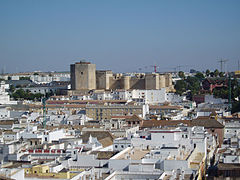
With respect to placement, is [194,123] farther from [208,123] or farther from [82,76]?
[82,76]

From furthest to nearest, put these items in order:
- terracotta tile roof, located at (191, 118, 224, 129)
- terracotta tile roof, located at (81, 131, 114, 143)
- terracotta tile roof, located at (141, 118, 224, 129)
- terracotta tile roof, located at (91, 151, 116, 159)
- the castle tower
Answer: the castle tower, terracotta tile roof, located at (141, 118, 224, 129), terracotta tile roof, located at (191, 118, 224, 129), terracotta tile roof, located at (81, 131, 114, 143), terracotta tile roof, located at (91, 151, 116, 159)

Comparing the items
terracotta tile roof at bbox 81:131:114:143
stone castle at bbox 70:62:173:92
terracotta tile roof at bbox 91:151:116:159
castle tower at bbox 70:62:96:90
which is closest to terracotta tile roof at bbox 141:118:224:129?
terracotta tile roof at bbox 81:131:114:143

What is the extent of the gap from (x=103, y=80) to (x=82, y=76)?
379 cm

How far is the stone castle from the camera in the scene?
200 ft

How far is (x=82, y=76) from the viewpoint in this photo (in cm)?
6091

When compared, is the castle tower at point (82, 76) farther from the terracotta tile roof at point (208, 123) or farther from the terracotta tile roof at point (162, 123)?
the terracotta tile roof at point (208, 123)

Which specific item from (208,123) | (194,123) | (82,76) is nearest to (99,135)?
(194,123)

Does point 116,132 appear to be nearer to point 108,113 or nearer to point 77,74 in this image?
point 108,113

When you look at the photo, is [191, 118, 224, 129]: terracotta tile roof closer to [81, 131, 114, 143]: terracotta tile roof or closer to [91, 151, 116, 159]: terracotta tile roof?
[81, 131, 114, 143]: terracotta tile roof

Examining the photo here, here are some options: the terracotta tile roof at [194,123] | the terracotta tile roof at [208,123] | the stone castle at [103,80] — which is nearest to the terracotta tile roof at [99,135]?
the terracotta tile roof at [194,123]

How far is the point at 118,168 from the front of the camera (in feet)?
62.8

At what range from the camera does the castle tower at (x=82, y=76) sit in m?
60.7

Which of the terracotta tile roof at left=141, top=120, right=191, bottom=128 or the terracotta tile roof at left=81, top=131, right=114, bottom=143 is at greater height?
the terracotta tile roof at left=141, top=120, right=191, bottom=128

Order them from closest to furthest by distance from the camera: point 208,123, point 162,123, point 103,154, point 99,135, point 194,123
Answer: point 103,154 → point 99,135 → point 208,123 → point 194,123 → point 162,123
